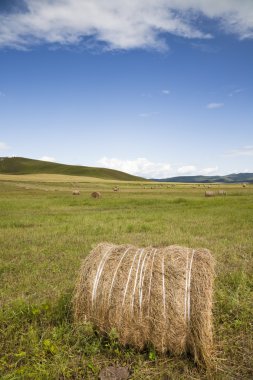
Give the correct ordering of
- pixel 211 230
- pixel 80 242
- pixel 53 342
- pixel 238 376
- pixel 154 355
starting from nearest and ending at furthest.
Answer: pixel 238 376 < pixel 154 355 < pixel 53 342 < pixel 80 242 < pixel 211 230

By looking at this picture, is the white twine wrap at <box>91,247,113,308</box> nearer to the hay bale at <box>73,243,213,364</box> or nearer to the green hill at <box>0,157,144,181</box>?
the hay bale at <box>73,243,213,364</box>

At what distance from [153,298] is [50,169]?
174m

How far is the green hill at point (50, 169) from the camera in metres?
166

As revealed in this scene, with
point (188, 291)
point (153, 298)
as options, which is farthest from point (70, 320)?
point (188, 291)

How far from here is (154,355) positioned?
496cm

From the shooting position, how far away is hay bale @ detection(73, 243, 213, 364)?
494 cm

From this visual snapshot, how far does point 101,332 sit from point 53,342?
830 millimetres

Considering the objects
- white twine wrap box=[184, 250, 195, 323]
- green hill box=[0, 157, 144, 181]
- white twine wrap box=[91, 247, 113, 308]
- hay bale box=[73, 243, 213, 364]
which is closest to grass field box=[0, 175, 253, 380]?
hay bale box=[73, 243, 213, 364]

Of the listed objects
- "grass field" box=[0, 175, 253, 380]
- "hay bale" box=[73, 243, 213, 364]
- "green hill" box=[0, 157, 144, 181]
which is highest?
"green hill" box=[0, 157, 144, 181]

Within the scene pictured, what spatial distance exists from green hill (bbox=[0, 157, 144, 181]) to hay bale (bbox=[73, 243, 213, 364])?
159 meters

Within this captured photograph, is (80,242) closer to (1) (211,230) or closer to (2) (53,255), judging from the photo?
(2) (53,255)

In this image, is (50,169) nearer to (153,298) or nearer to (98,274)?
(98,274)

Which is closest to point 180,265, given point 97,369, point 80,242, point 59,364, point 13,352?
point 97,369

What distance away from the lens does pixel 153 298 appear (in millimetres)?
5141
